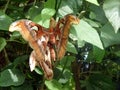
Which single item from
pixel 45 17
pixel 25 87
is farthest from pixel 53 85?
pixel 45 17

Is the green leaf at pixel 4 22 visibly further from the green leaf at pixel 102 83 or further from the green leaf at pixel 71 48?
the green leaf at pixel 102 83

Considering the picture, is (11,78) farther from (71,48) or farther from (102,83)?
(102,83)

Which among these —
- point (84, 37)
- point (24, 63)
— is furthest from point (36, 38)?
point (24, 63)

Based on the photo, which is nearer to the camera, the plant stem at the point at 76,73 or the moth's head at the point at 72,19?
the moth's head at the point at 72,19

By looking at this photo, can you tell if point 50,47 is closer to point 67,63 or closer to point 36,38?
point 36,38

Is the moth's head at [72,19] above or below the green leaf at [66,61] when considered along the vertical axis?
above

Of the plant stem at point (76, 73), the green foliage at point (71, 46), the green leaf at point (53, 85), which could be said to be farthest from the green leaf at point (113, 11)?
the plant stem at point (76, 73)

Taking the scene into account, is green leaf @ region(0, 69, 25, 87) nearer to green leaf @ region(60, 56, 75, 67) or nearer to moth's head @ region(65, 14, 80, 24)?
green leaf @ region(60, 56, 75, 67)
